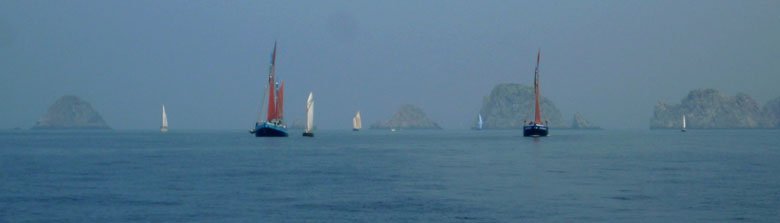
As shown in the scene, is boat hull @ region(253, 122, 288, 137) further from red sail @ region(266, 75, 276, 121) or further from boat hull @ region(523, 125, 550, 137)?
boat hull @ region(523, 125, 550, 137)

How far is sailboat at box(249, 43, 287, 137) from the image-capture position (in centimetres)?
12188

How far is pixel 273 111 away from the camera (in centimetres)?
12419

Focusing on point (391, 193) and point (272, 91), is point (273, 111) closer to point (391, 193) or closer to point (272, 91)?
point (272, 91)

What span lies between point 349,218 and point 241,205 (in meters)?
5.81

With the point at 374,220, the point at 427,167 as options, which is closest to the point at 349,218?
the point at 374,220

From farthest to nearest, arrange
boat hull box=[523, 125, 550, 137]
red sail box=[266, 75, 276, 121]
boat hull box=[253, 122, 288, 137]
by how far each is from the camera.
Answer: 1. boat hull box=[523, 125, 550, 137]
2. boat hull box=[253, 122, 288, 137]
3. red sail box=[266, 75, 276, 121]

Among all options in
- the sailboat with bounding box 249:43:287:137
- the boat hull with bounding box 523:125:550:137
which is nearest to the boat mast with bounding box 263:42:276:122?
the sailboat with bounding box 249:43:287:137

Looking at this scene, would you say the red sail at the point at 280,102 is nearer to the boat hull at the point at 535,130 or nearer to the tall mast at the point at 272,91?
the tall mast at the point at 272,91

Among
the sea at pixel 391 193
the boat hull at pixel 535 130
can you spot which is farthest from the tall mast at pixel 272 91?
the sea at pixel 391 193

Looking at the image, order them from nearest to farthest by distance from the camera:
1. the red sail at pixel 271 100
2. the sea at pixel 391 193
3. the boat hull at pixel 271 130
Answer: the sea at pixel 391 193
the red sail at pixel 271 100
the boat hull at pixel 271 130

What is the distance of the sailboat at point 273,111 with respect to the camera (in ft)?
400

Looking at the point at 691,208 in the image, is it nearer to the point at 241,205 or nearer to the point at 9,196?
the point at 241,205

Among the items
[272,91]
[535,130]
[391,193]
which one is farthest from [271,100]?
[391,193]

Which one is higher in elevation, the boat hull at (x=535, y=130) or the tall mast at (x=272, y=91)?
the tall mast at (x=272, y=91)
